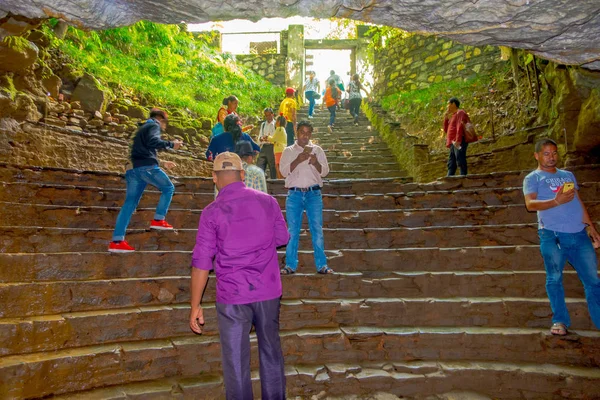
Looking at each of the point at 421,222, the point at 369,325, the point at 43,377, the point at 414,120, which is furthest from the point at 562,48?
the point at 414,120

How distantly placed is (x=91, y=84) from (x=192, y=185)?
11.7 feet

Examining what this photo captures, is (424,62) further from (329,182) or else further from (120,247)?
(120,247)

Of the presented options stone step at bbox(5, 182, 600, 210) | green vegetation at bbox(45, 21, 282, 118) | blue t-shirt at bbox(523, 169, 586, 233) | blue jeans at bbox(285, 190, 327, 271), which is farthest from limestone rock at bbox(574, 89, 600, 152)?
green vegetation at bbox(45, 21, 282, 118)

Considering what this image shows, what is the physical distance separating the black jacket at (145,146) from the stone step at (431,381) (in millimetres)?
2374

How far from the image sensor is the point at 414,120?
14.4 m

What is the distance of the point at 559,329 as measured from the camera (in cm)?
375

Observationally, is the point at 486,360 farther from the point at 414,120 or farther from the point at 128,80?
the point at 414,120

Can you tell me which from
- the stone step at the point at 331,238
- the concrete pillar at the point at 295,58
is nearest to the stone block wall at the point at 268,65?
the concrete pillar at the point at 295,58

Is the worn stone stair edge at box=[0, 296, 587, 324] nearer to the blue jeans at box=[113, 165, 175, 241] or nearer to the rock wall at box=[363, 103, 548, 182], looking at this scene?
the blue jeans at box=[113, 165, 175, 241]

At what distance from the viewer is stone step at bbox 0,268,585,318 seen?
395cm

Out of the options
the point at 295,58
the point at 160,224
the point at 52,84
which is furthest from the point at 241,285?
the point at 295,58

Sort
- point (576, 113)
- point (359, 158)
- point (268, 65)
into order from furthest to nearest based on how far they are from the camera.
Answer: point (268, 65), point (359, 158), point (576, 113)

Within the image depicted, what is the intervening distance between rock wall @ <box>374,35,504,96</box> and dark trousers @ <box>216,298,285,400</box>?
1332cm

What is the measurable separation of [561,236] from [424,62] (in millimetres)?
13853
